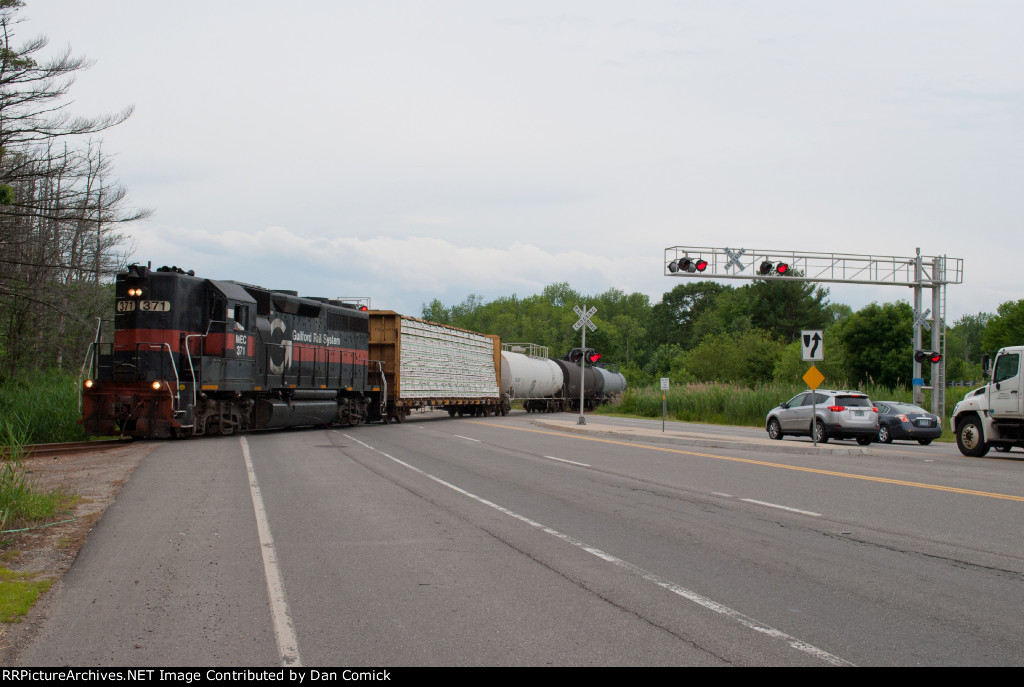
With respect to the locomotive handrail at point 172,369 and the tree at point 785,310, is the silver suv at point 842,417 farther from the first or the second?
the tree at point 785,310

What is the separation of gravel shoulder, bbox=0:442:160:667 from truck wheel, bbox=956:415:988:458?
19.9m

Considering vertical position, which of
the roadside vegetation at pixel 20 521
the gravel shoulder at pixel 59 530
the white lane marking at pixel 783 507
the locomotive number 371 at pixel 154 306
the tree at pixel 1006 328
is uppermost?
the tree at pixel 1006 328

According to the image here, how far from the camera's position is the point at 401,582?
7191mm

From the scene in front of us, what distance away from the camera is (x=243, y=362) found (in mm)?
24781

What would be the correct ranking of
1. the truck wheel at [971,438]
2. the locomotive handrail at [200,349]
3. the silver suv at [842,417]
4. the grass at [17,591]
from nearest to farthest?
the grass at [17,591], the truck wheel at [971,438], the locomotive handrail at [200,349], the silver suv at [842,417]

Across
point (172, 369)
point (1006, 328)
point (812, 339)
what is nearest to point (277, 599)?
point (172, 369)

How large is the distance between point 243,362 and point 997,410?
20.5 metres

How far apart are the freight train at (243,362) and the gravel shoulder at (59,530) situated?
2.70 m

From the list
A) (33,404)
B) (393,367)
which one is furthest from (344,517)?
(393,367)

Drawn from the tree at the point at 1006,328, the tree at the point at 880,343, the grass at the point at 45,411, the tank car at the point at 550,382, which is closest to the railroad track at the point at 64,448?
the grass at the point at 45,411

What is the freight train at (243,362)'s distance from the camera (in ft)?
72.9

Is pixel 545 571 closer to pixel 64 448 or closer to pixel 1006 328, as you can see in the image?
pixel 64 448

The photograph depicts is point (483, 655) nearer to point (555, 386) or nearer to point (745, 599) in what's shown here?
point (745, 599)

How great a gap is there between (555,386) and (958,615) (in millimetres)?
47974
